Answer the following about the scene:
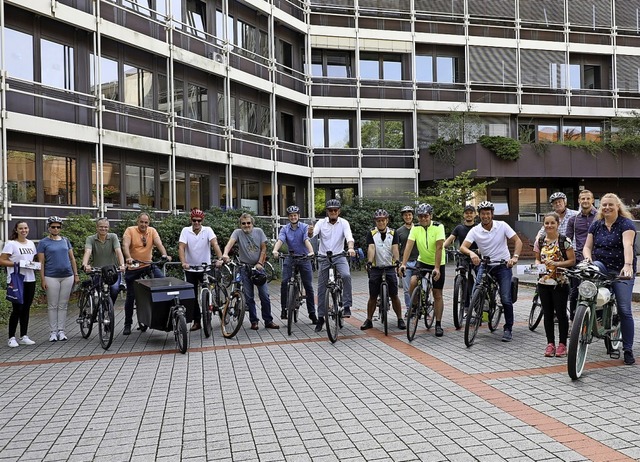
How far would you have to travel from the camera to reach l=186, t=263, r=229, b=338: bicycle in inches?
392

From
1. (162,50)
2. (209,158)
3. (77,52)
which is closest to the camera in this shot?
(77,52)

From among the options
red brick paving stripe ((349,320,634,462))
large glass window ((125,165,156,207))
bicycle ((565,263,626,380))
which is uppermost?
large glass window ((125,165,156,207))

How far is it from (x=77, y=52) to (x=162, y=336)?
37.5 ft

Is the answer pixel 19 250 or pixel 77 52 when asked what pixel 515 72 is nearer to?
pixel 77 52

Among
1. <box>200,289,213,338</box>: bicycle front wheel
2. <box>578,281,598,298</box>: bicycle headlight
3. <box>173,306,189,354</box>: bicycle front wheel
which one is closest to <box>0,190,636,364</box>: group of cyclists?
<box>200,289,213,338</box>: bicycle front wheel

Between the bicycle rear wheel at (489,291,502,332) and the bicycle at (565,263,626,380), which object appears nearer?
the bicycle at (565,263,626,380)

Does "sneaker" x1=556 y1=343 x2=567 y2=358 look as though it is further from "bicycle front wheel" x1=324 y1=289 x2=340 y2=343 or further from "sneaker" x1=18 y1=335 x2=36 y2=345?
"sneaker" x1=18 y1=335 x2=36 y2=345

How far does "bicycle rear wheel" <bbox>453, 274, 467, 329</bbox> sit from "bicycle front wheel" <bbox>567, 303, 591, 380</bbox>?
10.8ft

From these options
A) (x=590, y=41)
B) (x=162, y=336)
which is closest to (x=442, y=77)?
(x=590, y=41)

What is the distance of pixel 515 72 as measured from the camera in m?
32.8

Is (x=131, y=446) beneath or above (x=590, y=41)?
beneath

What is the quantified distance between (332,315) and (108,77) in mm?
13616

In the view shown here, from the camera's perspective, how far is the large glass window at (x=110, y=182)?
19080mm

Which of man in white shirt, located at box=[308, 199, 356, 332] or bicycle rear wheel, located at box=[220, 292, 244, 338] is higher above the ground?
man in white shirt, located at box=[308, 199, 356, 332]
